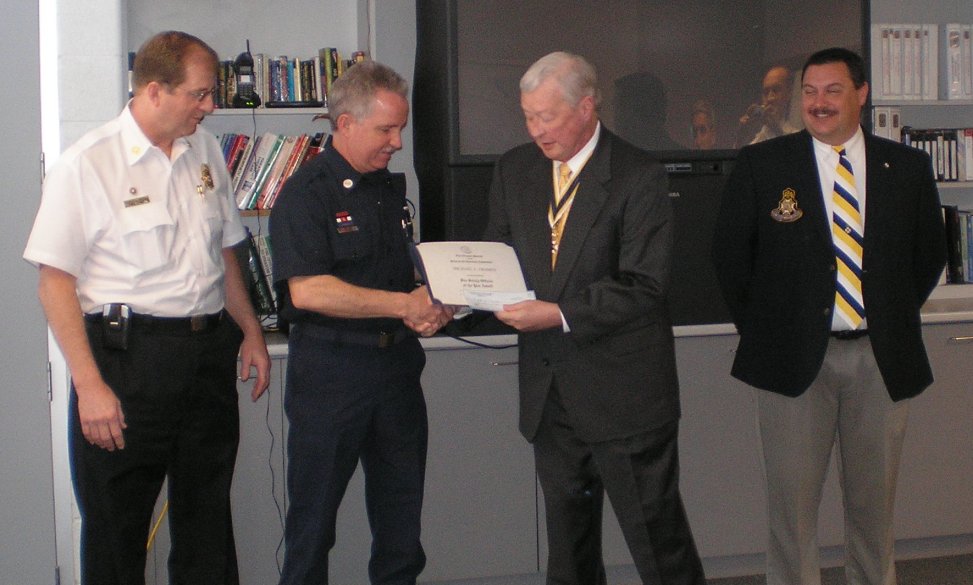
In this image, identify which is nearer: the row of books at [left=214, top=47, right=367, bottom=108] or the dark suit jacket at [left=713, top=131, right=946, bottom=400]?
the dark suit jacket at [left=713, top=131, right=946, bottom=400]

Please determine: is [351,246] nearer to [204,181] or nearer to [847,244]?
[204,181]

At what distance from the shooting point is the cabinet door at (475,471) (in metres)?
3.37

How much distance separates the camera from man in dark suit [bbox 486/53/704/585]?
7.63 ft

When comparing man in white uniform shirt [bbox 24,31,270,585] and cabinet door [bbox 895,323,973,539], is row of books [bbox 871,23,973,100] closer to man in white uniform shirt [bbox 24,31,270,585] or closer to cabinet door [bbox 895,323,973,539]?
cabinet door [bbox 895,323,973,539]

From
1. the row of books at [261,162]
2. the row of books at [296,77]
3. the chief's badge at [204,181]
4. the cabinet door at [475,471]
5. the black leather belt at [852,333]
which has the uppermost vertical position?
the row of books at [296,77]

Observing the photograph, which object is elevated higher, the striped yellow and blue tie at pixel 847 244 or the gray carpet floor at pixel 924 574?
the striped yellow and blue tie at pixel 847 244

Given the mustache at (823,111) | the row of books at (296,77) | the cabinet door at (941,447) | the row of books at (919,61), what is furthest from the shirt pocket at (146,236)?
the row of books at (919,61)

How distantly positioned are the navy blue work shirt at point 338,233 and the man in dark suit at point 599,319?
350 mm

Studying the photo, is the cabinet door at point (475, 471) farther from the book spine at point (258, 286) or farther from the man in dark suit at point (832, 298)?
the man in dark suit at point (832, 298)

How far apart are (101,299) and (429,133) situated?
4.97 ft

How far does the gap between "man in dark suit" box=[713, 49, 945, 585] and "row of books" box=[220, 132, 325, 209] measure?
1.55 m

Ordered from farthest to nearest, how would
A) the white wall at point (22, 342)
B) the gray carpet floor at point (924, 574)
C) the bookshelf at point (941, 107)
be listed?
the bookshelf at point (941, 107), the gray carpet floor at point (924, 574), the white wall at point (22, 342)

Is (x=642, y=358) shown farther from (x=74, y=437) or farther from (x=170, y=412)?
(x=74, y=437)

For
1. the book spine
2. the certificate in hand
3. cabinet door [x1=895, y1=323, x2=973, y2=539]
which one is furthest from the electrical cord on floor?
cabinet door [x1=895, y1=323, x2=973, y2=539]
